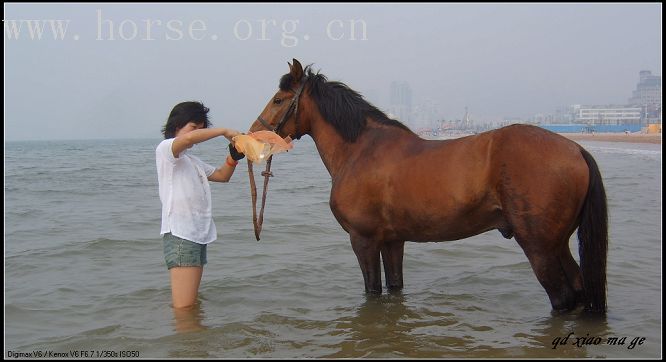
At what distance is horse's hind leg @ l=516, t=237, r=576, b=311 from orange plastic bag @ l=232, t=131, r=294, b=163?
191 cm

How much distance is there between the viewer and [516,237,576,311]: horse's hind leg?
13.1ft

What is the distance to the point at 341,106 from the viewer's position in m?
4.84

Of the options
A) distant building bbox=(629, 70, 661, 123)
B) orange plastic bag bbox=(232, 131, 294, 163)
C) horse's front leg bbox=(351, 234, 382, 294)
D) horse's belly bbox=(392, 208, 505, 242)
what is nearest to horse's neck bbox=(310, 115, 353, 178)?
orange plastic bag bbox=(232, 131, 294, 163)

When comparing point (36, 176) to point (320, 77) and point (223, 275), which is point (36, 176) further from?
point (320, 77)

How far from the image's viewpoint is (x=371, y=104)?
16.2 feet

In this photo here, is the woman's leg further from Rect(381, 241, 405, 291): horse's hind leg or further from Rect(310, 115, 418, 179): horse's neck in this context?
Rect(381, 241, 405, 291): horse's hind leg

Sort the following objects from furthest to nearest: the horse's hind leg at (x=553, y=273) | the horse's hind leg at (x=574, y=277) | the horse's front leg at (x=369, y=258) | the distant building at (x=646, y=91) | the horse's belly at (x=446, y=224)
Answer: the distant building at (x=646, y=91), the horse's front leg at (x=369, y=258), the horse's hind leg at (x=574, y=277), the horse's belly at (x=446, y=224), the horse's hind leg at (x=553, y=273)

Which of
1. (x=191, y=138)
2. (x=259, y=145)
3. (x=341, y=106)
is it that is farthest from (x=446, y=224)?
(x=191, y=138)

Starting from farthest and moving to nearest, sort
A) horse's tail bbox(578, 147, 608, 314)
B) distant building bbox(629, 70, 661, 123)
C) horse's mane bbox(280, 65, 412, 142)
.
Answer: distant building bbox(629, 70, 661, 123)
horse's mane bbox(280, 65, 412, 142)
horse's tail bbox(578, 147, 608, 314)

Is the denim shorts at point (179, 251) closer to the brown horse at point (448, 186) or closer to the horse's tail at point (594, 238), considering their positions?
the brown horse at point (448, 186)

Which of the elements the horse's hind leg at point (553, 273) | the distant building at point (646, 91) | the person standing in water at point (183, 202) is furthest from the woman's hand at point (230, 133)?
the distant building at point (646, 91)

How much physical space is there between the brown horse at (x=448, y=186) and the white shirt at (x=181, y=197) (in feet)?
2.68

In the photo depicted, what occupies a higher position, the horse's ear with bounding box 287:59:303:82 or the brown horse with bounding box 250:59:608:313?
the horse's ear with bounding box 287:59:303:82

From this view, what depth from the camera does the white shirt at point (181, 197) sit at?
423 cm
